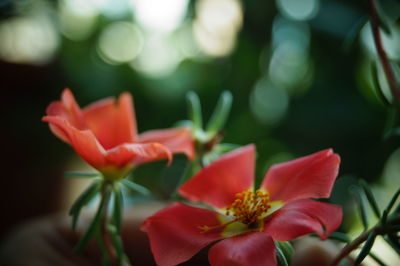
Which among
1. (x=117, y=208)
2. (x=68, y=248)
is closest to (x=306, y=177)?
(x=117, y=208)

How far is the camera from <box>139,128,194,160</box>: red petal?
15.2 inches

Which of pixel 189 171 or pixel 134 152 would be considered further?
pixel 189 171

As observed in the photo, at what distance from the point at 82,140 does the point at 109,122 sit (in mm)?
92

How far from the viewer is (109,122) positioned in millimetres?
398

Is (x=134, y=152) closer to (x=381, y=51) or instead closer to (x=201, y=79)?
(x=381, y=51)

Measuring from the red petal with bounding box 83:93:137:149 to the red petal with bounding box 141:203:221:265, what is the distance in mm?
95

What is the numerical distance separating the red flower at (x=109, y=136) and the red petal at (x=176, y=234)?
42 mm

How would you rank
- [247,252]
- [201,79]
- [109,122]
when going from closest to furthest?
1. [247,252]
2. [109,122]
3. [201,79]

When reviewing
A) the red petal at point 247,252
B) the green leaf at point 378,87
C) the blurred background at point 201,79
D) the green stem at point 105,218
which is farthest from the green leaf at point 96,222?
the blurred background at point 201,79

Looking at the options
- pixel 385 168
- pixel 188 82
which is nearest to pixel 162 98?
pixel 188 82

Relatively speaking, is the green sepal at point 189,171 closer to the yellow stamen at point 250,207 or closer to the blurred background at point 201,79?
the yellow stamen at point 250,207

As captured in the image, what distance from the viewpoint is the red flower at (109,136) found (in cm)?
31

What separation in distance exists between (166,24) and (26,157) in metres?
0.37

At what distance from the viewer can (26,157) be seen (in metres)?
0.83
